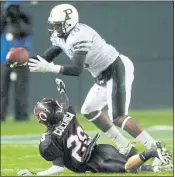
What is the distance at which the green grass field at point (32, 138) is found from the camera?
709 centimetres

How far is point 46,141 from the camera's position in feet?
18.1

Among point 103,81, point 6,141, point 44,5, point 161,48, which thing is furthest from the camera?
point 161,48

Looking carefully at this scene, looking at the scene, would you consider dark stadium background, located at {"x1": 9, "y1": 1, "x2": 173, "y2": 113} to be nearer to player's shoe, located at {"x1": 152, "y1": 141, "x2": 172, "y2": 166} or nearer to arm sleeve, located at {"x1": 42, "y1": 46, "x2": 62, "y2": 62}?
arm sleeve, located at {"x1": 42, "y1": 46, "x2": 62, "y2": 62}

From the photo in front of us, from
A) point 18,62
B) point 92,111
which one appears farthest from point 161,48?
point 18,62

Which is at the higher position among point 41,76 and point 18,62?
point 18,62

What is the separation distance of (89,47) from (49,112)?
1.85 ft

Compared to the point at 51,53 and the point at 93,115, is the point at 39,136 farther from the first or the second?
the point at 51,53

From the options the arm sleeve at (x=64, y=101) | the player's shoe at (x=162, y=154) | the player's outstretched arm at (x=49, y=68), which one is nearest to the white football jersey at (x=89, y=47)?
the player's outstretched arm at (x=49, y=68)

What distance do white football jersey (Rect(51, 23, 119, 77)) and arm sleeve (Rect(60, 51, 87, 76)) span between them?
0.14 ft

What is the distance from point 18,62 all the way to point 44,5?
6.59 m

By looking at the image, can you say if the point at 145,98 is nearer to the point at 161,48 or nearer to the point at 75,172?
the point at 161,48

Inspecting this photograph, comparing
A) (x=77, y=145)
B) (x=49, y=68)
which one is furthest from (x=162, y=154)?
(x=49, y=68)

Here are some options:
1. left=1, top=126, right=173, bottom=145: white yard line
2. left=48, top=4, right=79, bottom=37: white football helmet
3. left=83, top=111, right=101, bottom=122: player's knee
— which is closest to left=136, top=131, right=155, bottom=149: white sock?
left=83, top=111, right=101, bottom=122: player's knee

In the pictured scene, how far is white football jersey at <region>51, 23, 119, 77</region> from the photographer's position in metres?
5.53
